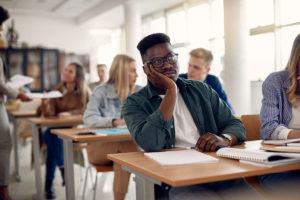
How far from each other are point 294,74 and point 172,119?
0.91 meters

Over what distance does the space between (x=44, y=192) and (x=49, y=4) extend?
753 cm

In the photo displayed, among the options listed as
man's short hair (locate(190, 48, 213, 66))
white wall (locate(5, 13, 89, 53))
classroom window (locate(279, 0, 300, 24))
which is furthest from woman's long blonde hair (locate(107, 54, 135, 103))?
white wall (locate(5, 13, 89, 53))

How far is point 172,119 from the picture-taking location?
1707 mm

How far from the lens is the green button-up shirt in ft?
5.27

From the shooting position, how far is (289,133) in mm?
1908

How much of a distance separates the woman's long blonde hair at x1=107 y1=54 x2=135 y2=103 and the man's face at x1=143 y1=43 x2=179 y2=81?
1349mm

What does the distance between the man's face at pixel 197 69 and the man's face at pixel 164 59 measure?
5.45 ft

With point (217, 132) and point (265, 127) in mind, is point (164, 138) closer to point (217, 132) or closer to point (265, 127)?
point (217, 132)

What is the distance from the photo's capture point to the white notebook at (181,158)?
1292 millimetres

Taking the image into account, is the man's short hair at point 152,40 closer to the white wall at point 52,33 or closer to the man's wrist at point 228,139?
the man's wrist at point 228,139

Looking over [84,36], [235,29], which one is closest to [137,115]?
[235,29]

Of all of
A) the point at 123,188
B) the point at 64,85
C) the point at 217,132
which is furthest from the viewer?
the point at 64,85

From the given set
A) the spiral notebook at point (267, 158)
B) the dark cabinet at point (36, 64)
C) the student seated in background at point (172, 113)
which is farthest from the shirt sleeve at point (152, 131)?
the dark cabinet at point (36, 64)

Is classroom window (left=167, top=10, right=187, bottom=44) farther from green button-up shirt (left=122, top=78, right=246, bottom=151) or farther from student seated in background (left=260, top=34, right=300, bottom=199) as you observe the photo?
green button-up shirt (left=122, top=78, right=246, bottom=151)
